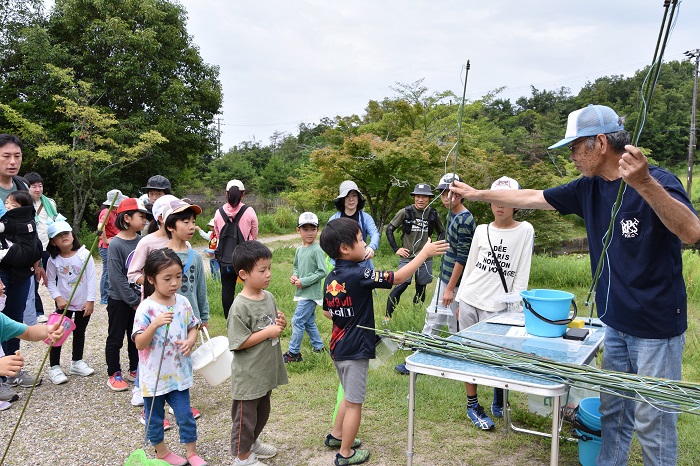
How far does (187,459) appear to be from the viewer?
10.7ft

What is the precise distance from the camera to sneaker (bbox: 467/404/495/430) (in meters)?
3.64

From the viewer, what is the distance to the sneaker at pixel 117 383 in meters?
4.48

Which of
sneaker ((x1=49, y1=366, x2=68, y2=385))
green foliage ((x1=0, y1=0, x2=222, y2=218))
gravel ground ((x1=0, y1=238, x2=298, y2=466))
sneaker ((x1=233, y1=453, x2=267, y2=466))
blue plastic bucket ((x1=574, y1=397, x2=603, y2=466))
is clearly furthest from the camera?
green foliage ((x1=0, y1=0, x2=222, y2=218))

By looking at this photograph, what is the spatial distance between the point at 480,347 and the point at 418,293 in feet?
13.0

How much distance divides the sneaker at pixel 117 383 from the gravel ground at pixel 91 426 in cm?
5

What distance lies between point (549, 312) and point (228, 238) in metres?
3.59

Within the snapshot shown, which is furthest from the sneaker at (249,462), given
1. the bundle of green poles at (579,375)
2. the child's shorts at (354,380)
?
the bundle of green poles at (579,375)

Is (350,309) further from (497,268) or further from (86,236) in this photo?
(86,236)

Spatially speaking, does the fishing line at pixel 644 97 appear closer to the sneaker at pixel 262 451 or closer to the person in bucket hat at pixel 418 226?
the sneaker at pixel 262 451

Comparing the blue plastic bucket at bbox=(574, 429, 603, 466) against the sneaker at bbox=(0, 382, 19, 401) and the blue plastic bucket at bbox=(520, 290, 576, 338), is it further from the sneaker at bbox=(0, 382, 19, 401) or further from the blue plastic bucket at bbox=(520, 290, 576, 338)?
the sneaker at bbox=(0, 382, 19, 401)

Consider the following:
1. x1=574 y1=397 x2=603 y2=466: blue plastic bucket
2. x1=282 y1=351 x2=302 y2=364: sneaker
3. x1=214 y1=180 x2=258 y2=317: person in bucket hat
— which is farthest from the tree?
x1=574 y1=397 x2=603 y2=466: blue plastic bucket

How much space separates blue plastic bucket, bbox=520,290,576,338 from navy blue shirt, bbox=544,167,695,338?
367 mm

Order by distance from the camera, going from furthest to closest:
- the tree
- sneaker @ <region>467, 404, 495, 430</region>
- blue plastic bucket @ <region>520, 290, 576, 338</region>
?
the tree → sneaker @ <region>467, 404, 495, 430</region> → blue plastic bucket @ <region>520, 290, 576, 338</region>

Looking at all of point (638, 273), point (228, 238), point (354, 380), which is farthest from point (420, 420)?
point (228, 238)
